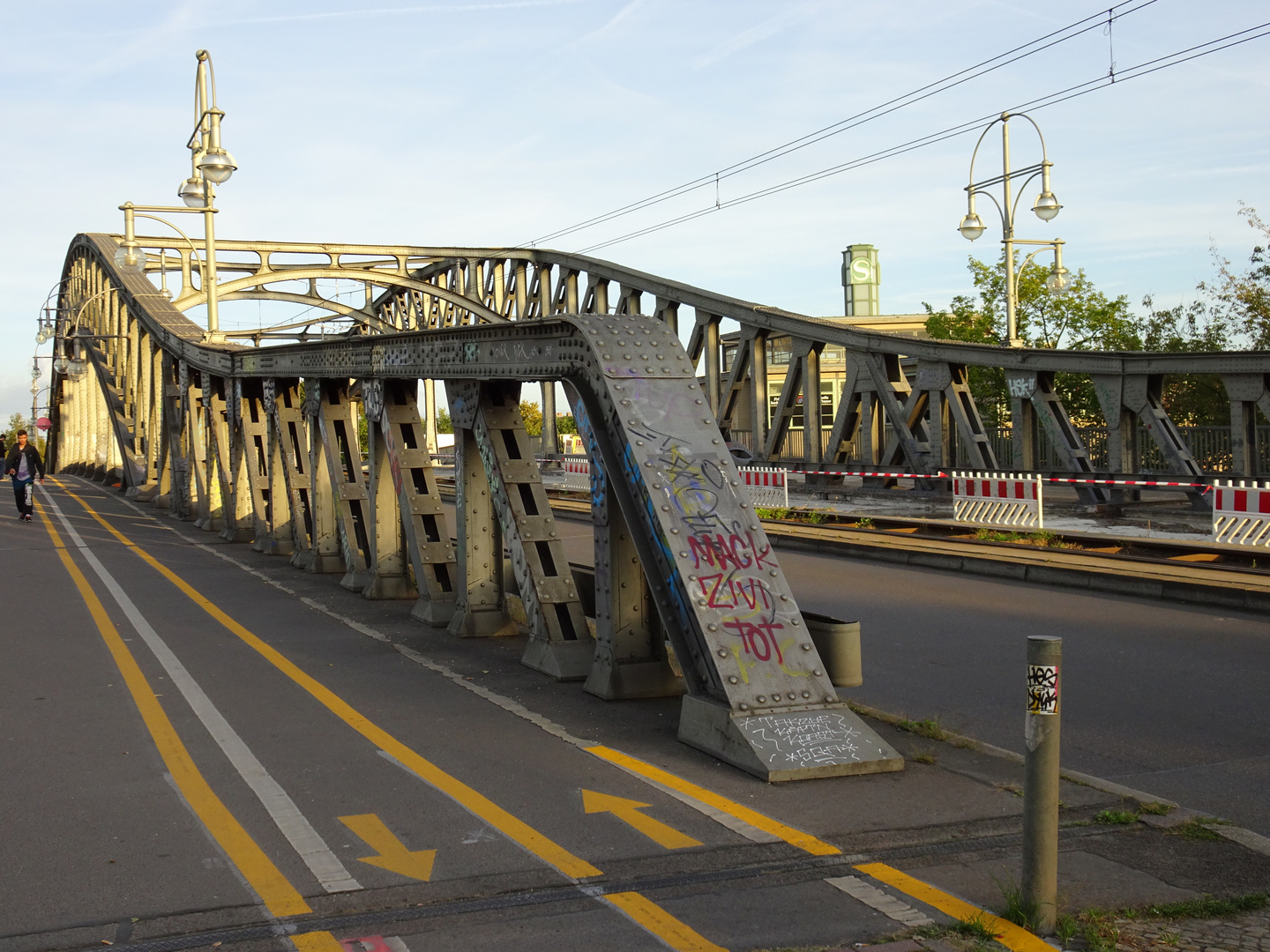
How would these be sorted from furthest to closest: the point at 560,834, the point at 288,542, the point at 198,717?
1. the point at 288,542
2. the point at 198,717
3. the point at 560,834

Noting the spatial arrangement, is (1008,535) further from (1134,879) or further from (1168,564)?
(1134,879)

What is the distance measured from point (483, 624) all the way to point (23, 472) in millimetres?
17809

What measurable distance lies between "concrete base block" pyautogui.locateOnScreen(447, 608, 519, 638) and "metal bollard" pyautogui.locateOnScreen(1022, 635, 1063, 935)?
23.0ft

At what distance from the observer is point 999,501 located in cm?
2025

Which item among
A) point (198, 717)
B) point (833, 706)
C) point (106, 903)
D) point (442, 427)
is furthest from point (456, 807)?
point (442, 427)

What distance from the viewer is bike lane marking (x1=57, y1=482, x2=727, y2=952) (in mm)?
4578

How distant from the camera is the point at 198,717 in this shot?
8.04 meters

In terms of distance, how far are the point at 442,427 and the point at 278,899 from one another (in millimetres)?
114012

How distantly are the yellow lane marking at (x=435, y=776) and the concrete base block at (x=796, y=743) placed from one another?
4.49 feet

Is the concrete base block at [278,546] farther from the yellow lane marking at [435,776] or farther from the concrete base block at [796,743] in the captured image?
the concrete base block at [796,743]

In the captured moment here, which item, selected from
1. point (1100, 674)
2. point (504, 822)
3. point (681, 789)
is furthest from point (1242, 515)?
point (504, 822)

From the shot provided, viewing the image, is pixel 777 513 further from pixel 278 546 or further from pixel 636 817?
pixel 636 817

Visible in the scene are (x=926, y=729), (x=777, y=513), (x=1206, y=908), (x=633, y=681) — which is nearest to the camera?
(x=1206, y=908)

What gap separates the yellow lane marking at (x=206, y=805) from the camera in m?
4.95
